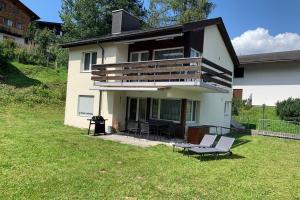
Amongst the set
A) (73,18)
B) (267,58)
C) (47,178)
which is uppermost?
(73,18)

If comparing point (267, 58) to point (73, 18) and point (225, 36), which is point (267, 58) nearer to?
point (225, 36)

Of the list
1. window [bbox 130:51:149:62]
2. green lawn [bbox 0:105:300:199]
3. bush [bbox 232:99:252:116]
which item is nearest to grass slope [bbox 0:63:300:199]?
green lawn [bbox 0:105:300:199]

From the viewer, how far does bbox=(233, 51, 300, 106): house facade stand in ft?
106

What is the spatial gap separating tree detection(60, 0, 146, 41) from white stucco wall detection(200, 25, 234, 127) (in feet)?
81.0

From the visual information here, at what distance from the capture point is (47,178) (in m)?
8.59

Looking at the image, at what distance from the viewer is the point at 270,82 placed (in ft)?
111

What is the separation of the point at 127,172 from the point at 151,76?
7648 mm

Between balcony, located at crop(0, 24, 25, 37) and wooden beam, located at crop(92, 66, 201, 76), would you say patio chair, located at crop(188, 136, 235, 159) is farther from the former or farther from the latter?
balcony, located at crop(0, 24, 25, 37)

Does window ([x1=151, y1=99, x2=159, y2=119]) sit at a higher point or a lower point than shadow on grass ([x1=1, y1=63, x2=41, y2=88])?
lower

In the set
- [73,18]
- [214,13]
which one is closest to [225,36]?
[214,13]

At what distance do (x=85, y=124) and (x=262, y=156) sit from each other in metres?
12.0

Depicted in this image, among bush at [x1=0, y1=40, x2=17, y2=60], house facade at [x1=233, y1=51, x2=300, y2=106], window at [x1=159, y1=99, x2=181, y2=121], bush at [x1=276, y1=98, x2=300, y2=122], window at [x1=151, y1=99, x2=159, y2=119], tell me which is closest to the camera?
window at [x1=159, y1=99, x2=181, y2=121]

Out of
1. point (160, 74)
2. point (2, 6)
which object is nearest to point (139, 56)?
point (160, 74)

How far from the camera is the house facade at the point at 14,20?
185 ft
